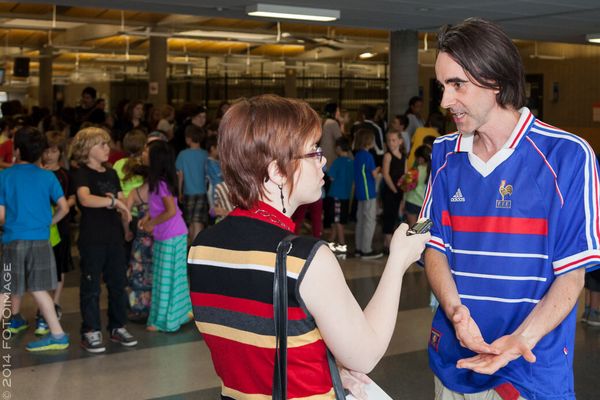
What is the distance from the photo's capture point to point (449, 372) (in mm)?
2182

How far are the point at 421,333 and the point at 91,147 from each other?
2.72m

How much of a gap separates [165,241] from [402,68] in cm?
788

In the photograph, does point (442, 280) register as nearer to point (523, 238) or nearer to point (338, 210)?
point (523, 238)

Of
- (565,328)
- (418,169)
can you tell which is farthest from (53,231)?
(565,328)

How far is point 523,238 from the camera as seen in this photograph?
2.04m

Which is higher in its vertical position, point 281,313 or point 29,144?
point 29,144

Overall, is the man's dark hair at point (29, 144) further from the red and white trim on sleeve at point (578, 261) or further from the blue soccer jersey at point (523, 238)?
the red and white trim on sleeve at point (578, 261)

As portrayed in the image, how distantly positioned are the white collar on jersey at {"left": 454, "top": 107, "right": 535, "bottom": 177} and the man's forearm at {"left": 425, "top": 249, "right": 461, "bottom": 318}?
0.85 ft

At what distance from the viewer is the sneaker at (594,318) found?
6.34 meters

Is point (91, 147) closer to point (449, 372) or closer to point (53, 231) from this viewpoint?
point (53, 231)

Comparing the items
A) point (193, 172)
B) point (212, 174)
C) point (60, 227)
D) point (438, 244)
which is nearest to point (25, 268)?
point (60, 227)

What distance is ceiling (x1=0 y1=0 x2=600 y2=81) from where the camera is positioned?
9.89m

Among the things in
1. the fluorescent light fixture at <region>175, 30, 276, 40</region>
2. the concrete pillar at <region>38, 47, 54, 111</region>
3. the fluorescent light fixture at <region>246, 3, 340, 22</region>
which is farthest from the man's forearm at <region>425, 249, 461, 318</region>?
the concrete pillar at <region>38, 47, 54, 111</region>

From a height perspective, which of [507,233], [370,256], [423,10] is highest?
[423,10]
